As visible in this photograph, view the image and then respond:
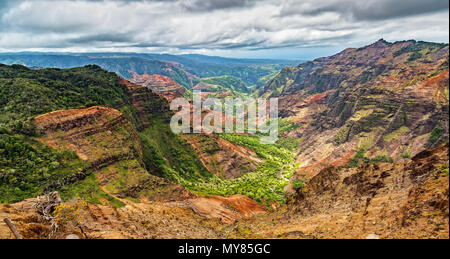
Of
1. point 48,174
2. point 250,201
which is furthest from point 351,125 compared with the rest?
point 48,174

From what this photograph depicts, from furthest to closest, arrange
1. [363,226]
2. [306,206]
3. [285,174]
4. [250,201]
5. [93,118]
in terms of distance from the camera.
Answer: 1. [285,174]
2. [250,201]
3. [93,118]
4. [306,206]
5. [363,226]

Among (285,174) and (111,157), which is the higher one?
(111,157)

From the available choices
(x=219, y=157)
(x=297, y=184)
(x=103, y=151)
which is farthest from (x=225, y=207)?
(x=297, y=184)

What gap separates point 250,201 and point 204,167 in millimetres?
22906

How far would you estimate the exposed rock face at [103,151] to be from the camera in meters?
54.1

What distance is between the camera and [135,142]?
71.1m

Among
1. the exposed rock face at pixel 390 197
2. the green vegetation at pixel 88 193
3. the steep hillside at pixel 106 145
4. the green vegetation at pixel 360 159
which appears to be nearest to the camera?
the exposed rock face at pixel 390 197

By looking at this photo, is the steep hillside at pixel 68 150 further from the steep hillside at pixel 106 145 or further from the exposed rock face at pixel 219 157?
the exposed rock face at pixel 219 157

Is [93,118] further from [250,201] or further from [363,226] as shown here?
[363,226]

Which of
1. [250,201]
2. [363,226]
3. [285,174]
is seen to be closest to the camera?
[363,226]

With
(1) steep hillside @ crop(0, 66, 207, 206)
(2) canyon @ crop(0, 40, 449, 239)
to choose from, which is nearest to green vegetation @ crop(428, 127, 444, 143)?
(2) canyon @ crop(0, 40, 449, 239)

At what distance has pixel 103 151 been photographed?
5809 cm

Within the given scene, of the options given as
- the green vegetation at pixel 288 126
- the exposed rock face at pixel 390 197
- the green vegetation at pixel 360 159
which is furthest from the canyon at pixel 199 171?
the green vegetation at pixel 288 126

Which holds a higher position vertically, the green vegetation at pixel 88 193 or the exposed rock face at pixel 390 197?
the exposed rock face at pixel 390 197
